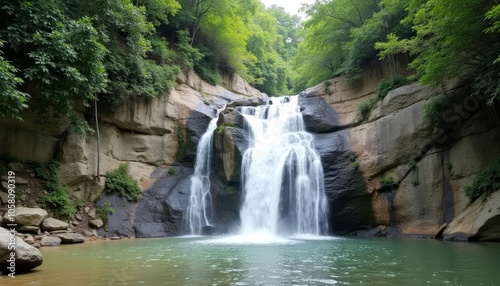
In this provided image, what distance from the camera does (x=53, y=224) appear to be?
1321cm

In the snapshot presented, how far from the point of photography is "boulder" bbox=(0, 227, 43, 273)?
5773 mm

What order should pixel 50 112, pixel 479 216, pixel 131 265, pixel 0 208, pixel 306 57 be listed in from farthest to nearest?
pixel 306 57 → pixel 50 112 → pixel 0 208 → pixel 479 216 → pixel 131 265

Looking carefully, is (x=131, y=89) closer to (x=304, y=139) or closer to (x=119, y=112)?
(x=119, y=112)

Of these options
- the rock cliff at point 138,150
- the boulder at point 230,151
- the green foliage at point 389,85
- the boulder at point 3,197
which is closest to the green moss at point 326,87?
the green foliage at point 389,85

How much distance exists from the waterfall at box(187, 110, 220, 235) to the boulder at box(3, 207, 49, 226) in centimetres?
673

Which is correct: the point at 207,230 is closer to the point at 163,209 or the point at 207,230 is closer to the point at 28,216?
the point at 163,209

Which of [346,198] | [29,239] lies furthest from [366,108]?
[29,239]

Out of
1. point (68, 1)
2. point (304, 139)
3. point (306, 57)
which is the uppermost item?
point (306, 57)

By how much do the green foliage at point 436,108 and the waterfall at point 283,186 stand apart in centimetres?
522

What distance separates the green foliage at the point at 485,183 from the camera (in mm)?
12000

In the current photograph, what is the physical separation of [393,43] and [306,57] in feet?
35.7

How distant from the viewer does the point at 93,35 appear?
1315 cm

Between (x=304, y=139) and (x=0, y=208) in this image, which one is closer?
(x=0, y=208)

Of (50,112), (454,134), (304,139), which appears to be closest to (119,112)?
(50,112)
